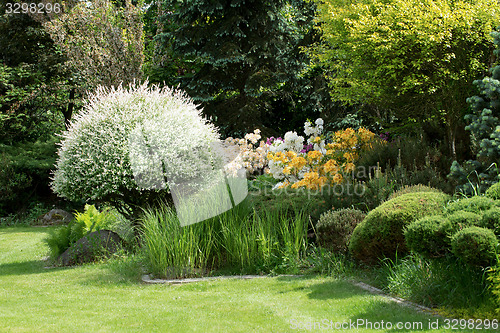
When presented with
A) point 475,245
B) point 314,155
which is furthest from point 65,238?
point 475,245

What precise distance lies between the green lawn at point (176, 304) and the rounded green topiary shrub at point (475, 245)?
2.10ft

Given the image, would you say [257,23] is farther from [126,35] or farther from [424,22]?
[424,22]

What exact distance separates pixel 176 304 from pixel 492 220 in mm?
3150

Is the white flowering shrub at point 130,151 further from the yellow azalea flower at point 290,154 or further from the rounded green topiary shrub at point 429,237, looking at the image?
the rounded green topiary shrub at point 429,237

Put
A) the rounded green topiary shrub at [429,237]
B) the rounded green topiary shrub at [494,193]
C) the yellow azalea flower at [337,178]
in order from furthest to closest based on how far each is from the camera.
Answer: the yellow azalea flower at [337,178] < the rounded green topiary shrub at [494,193] < the rounded green topiary shrub at [429,237]

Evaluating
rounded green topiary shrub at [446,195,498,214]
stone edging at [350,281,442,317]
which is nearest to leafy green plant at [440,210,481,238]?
rounded green topiary shrub at [446,195,498,214]

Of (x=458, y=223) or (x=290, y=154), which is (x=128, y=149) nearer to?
(x=290, y=154)

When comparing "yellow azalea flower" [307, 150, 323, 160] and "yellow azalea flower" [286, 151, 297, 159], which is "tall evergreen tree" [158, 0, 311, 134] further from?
"yellow azalea flower" [307, 150, 323, 160]

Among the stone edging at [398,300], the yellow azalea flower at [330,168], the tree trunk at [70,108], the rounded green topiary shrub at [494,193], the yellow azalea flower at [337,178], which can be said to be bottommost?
the stone edging at [398,300]

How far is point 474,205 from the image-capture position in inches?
171

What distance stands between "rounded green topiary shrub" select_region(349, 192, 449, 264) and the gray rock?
406 inches

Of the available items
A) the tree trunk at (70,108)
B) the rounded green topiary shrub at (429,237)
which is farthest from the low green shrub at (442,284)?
the tree trunk at (70,108)

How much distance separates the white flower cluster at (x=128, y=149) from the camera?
723 centimetres

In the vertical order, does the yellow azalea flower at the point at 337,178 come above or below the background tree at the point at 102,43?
below
